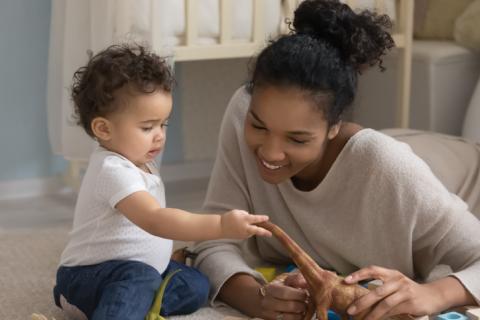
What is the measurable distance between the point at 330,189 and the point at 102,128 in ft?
1.28

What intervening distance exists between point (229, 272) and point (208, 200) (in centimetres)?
20

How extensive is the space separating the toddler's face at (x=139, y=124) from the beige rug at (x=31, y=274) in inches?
11.5

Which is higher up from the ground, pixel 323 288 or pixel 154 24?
pixel 154 24

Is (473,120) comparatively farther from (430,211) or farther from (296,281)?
(296,281)

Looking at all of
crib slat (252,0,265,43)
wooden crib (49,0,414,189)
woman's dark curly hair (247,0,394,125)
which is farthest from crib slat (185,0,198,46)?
woman's dark curly hair (247,0,394,125)

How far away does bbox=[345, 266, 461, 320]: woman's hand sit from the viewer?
1.24 meters

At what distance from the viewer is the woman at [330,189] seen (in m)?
1.30

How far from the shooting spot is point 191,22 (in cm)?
204

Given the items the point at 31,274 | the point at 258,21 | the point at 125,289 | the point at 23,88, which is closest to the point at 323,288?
the point at 125,289

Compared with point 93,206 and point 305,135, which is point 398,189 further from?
point 93,206

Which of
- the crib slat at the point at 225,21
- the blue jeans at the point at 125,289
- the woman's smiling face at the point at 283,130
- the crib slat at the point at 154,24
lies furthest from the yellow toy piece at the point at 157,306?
the crib slat at the point at 225,21

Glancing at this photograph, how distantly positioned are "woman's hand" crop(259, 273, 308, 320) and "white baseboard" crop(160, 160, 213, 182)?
1390 mm

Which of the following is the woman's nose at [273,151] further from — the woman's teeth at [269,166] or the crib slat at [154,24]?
the crib slat at [154,24]

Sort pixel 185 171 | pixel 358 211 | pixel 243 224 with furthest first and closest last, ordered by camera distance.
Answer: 1. pixel 185 171
2. pixel 358 211
3. pixel 243 224
